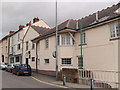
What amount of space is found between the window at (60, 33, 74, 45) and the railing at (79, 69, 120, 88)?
572 centimetres

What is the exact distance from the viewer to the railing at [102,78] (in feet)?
38.6

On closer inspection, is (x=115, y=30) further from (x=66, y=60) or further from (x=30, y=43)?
(x=30, y=43)

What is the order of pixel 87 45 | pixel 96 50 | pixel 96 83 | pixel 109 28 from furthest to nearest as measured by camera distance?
pixel 87 45 → pixel 96 50 → pixel 109 28 → pixel 96 83

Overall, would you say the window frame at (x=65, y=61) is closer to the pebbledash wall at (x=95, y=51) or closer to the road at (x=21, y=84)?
the pebbledash wall at (x=95, y=51)

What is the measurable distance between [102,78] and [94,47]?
4001mm

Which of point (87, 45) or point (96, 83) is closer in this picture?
point (96, 83)

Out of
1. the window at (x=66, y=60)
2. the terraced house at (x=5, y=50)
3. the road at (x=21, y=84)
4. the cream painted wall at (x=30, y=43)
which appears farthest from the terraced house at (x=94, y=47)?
the terraced house at (x=5, y=50)

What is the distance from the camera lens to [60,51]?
19.5 meters

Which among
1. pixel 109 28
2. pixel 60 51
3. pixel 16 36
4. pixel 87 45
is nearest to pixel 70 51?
pixel 60 51

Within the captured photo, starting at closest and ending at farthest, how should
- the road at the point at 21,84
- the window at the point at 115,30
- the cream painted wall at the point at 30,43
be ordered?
the road at the point at 21,84 → the window at the point at 115,30 → the cream painted wall at the point at 30,43

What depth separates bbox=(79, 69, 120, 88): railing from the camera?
11758 millimetres

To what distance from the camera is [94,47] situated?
16188mm

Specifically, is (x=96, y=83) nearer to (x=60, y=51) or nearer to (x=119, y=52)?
(x=119, y=52)

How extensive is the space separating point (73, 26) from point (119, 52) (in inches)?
300
